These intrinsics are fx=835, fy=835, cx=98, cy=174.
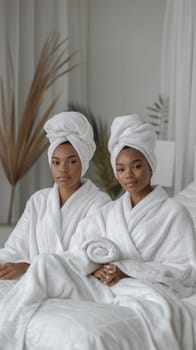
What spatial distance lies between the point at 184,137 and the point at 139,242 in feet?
7.73

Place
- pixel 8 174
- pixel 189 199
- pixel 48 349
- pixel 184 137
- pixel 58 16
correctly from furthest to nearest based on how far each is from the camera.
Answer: pixel 58 16, pixel 8 174, pixel 184 137, pixel 189 199, pixel 48 349

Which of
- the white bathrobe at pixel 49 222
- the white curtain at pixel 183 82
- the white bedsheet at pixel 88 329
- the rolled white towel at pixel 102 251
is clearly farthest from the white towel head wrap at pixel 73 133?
the white curtain at pixel 183 82

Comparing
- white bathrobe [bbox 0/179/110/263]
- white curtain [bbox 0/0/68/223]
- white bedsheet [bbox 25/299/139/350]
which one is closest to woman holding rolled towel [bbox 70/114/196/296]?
white bathrobe [bbox 0/179/110/263]

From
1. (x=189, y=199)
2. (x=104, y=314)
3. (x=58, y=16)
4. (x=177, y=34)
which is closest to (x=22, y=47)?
(x=58, y=16)

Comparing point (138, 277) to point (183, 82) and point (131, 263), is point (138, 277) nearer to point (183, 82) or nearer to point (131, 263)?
point (131, 263)

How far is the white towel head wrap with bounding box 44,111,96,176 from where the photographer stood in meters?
3.15

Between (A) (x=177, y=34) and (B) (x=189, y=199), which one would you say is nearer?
(B) (x=189, y=199)

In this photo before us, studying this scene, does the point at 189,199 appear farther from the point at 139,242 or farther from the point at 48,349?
the point at 48,349

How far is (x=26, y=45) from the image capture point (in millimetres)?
6043

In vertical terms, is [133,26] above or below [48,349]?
above

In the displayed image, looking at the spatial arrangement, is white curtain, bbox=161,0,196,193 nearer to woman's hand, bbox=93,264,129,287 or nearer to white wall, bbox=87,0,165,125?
white wall, bbox=87,0,165,125

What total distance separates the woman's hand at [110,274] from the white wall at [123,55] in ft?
10.9

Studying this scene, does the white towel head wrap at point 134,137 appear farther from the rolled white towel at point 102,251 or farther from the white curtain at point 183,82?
the white curtain at point 183,82

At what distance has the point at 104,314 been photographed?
2.47 metres
